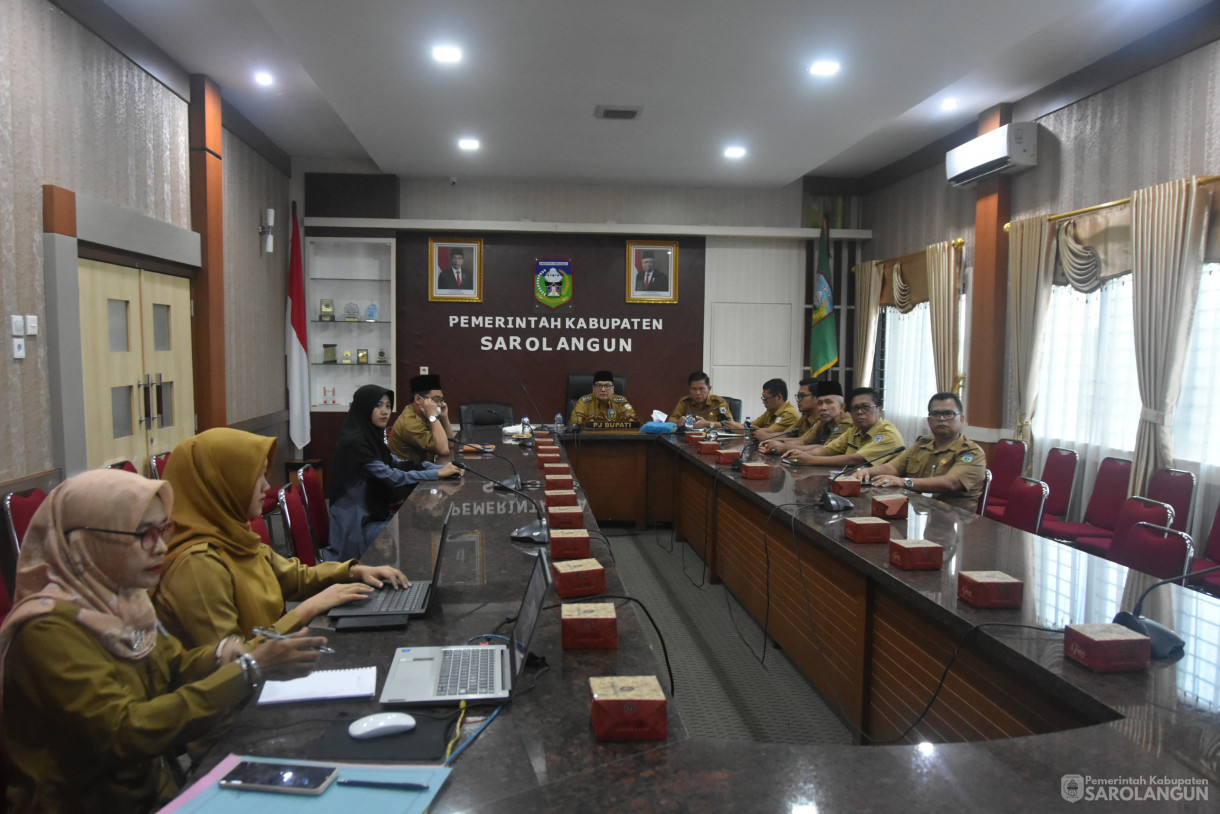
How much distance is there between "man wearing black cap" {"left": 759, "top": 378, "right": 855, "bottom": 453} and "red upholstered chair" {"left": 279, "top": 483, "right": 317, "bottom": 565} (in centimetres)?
303

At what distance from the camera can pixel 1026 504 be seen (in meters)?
3.56

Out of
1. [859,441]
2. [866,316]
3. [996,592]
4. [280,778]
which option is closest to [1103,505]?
[859,441]

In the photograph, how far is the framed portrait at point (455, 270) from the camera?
23.3 ft

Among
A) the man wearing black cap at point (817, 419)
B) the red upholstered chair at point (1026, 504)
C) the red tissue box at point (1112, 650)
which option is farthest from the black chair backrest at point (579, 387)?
the red tissue box at point (1112, 650)

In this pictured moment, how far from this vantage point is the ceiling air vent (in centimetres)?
479

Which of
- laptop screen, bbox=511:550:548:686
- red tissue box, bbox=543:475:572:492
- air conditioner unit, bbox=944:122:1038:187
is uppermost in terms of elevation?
air conditioner unit, bbox=944:122:1038:187

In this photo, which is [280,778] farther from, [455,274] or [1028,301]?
[455,274]

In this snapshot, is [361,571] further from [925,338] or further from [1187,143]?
[925,338]

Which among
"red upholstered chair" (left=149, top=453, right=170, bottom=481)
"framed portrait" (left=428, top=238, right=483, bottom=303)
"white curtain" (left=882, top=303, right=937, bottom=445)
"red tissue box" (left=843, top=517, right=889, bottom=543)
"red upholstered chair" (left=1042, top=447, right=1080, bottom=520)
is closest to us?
"red tissue box" (left=843, top=517, right=889, bottom=543)

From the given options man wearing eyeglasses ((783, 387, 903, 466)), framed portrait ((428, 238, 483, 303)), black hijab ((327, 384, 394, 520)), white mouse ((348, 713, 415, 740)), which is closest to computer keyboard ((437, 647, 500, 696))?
white mouse ((348, 713, 415, 740))

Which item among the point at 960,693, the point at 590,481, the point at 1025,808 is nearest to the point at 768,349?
the point at 590,481

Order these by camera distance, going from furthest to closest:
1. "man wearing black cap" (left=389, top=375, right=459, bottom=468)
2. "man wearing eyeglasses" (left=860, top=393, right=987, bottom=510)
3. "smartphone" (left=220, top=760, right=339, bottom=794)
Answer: "man wearing black cap" (left=389, top=375, right=459, bottom=468) < "man wearing eyeglasses" (left=860, top=393, right=987, bottom=510) < "smartphone" (left=220, top=760, right=339, bottom=794)

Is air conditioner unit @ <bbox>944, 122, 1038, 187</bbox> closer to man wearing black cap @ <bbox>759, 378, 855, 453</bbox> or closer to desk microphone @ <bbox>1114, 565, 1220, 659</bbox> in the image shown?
man wearing black cap @ <bbox>759, 378, 855, 453</bbox>

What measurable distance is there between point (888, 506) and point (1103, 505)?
211 centimetres
